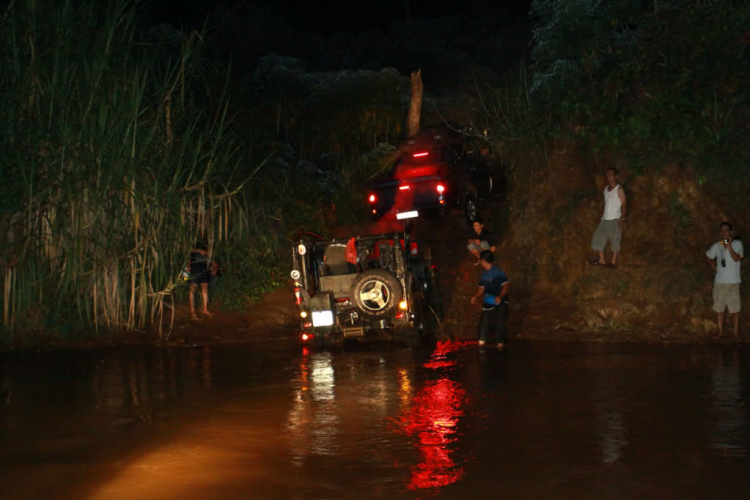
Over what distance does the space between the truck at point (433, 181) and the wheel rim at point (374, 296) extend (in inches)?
223

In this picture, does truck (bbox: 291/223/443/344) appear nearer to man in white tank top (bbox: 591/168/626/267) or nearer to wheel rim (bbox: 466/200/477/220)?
man in white tank top (bbox: 591/168/626/267)

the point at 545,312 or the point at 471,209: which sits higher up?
the point at 471,209

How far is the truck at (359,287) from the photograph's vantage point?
1385 cm

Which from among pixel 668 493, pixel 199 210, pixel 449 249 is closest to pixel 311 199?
pixel 449 249

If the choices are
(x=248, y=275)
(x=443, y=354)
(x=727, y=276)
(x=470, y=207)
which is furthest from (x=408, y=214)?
(x=727, y=276)

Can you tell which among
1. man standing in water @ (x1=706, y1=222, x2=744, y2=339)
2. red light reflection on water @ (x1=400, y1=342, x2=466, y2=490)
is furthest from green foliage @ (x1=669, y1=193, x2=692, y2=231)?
red light reflection on water @ (x1=400, y1=342, x2=466, y2=490)

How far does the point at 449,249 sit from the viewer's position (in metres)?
19.7

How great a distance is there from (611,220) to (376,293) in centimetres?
442

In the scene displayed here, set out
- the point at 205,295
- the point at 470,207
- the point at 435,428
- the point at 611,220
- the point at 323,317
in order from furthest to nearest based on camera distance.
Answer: the point at 470,207 < the point at 205,295 < the point at 611,220 < the point at 323,317 < the point at 435,428

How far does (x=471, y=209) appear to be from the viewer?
20109 millimetres

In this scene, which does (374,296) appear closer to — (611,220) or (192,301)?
(611,220)

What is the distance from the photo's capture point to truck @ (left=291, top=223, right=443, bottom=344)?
1385cm

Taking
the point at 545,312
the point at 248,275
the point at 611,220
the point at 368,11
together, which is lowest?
the point at 545,312

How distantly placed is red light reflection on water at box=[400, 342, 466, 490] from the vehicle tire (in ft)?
26.8
